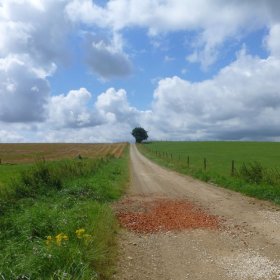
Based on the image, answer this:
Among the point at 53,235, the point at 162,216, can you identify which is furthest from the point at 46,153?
the point at 53,235

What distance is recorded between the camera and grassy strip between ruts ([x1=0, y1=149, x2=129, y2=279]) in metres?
7.04

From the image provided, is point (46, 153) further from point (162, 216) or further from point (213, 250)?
point (213, 250)

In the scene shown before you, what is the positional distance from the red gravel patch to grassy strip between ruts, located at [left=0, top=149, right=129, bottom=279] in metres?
1.04

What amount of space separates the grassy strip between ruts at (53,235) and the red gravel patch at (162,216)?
1040 mm

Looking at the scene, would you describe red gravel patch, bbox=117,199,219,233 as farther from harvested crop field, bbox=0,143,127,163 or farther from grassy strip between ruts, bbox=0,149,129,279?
harvested crop field, bbox=0,143,127,163

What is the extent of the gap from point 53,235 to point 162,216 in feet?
18.8

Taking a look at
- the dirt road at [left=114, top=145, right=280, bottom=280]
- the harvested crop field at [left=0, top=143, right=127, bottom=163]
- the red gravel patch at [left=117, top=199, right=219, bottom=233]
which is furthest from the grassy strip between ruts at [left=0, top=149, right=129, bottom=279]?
the harvested crop field at [left=0, top=143, right=127, bottom=163]

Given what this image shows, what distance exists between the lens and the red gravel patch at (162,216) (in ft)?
42.8

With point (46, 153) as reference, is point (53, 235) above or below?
below

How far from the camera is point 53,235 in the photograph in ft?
32.0

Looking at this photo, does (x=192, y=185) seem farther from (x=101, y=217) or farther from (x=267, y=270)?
(x=267, y=270)

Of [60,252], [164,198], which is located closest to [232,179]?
[164,198]

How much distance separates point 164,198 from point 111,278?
11415mm

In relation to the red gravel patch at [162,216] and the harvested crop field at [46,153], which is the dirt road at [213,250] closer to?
the red gravel patch at [162,216]
